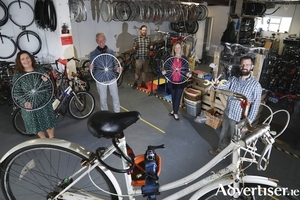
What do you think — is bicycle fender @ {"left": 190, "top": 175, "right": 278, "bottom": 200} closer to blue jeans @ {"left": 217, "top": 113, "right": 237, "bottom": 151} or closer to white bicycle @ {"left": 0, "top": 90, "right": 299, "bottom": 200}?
white bicycle @ {"left": 0, "top": 90, "right": 299, "bottom": 200}

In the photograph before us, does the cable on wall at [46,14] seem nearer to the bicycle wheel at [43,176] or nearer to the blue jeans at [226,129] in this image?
the bicycle wheel at [43,176]

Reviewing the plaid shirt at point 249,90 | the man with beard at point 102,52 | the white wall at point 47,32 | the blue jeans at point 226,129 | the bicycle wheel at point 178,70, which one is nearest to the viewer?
the plaid shirt at point 249,90

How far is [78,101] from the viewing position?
12.9ft

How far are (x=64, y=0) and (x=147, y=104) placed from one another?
2774 millimetres

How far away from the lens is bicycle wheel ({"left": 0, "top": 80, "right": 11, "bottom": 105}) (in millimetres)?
4421

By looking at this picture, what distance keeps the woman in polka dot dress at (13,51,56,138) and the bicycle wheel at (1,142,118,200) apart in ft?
1.16

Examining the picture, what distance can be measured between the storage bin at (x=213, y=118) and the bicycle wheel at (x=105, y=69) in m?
1.79

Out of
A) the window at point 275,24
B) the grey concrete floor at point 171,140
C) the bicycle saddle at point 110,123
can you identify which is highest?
the window at point 275,24

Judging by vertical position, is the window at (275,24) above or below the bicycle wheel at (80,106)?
above

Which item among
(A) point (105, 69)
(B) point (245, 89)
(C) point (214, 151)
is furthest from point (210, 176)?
(A) point (105, 69)

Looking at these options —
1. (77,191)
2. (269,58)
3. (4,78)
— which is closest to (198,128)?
(269,58)

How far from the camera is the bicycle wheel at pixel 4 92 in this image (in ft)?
14.5

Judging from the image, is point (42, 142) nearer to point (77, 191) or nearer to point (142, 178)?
point (77, 191)

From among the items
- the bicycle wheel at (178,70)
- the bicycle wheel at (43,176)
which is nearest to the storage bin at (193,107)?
the bicycle wheel at (178,70)
